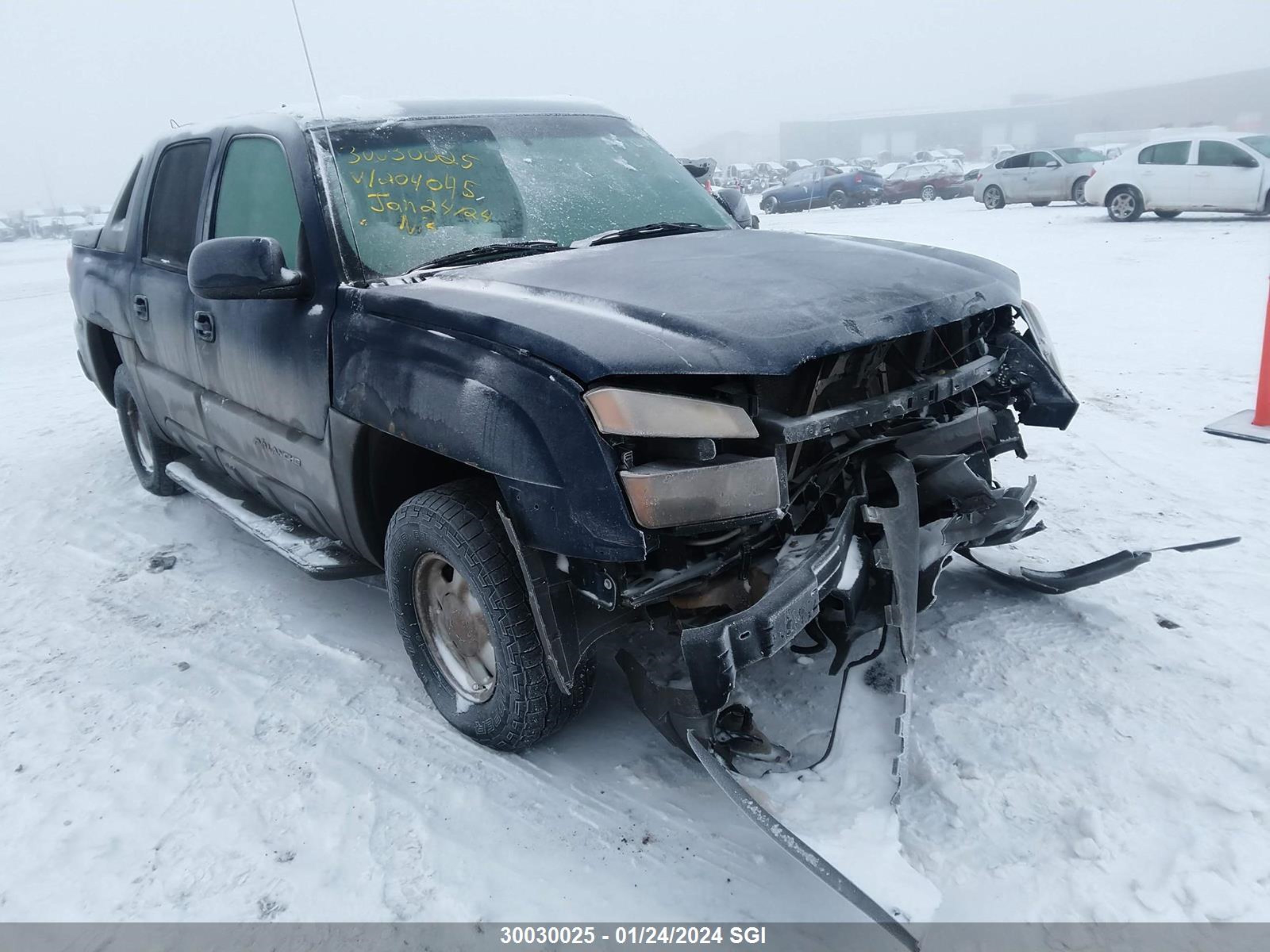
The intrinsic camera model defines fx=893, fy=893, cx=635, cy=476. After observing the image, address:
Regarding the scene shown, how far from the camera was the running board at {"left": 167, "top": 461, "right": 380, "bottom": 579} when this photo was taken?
10.0ft

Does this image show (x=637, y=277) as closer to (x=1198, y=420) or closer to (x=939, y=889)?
(x=939, y=889)

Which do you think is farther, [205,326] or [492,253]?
[205,326]

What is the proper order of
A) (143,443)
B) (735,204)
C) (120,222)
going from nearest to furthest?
1. (735,204)
2. (120,222)
3. (143,443)

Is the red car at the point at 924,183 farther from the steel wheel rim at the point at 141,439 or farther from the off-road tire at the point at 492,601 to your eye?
the off-road tire at the point at 492,601

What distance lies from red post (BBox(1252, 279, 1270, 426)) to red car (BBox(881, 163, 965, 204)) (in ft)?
69.0

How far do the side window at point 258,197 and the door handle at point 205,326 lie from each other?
317 mm

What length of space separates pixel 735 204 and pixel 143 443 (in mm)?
3413

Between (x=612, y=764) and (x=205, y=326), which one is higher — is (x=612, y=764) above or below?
below

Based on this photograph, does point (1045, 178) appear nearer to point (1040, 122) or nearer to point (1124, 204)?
point (1124, 204)

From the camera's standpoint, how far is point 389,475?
2.81 m

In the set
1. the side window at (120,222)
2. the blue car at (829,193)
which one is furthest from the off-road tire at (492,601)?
the blue car at (829,193)

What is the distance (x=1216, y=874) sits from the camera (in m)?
2.02

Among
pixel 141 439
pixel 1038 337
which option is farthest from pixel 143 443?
pixel 1038 337

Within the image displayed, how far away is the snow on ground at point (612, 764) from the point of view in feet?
6.88
